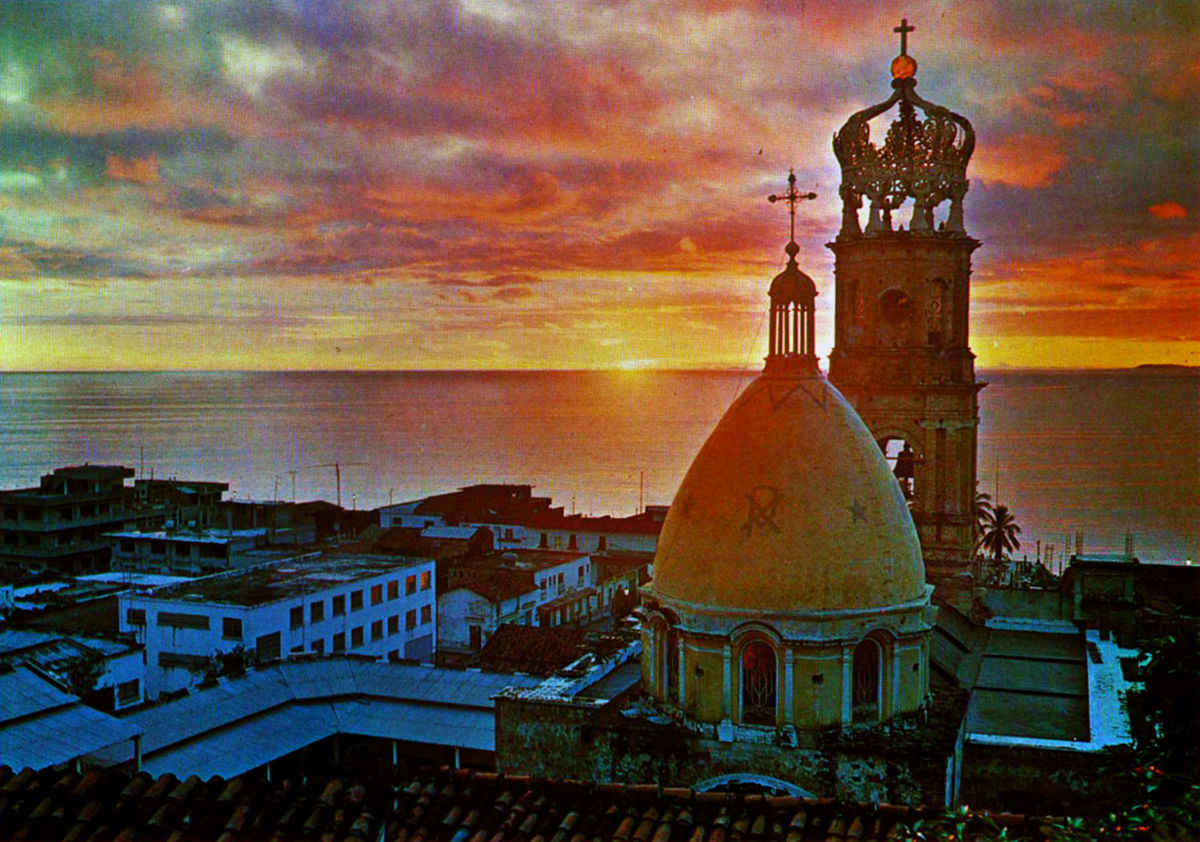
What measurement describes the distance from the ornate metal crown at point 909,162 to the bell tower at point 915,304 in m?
0.02

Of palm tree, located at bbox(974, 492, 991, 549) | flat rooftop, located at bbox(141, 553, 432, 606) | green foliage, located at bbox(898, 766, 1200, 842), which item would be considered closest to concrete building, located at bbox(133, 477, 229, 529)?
flat rooftop, located at bbox(141, 553, 432, 606)

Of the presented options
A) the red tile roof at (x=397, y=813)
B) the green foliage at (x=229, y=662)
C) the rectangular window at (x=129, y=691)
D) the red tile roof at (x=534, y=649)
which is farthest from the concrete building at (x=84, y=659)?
the red tile roof at (x=397, y=813)

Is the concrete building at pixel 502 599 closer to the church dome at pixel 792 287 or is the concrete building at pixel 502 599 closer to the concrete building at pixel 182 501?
the concrete building at pixel 182 501

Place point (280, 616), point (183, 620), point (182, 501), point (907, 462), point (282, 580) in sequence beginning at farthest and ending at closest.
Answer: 1. point (182, 501)
2. point (282, 580)
3. point (280, 616)
4. point (183, 620)
5. point (907, 462)

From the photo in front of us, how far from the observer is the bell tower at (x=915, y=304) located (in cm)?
2634

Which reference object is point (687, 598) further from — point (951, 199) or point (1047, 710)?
point (951, 199)

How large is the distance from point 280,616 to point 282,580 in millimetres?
3691

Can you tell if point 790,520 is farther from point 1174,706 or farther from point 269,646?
point 269,646

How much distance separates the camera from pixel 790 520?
15.4m

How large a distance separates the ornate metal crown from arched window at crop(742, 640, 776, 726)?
565 inches

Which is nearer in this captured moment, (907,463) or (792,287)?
(792,287)

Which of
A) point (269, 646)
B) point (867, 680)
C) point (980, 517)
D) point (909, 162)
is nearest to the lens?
point (867, 680)

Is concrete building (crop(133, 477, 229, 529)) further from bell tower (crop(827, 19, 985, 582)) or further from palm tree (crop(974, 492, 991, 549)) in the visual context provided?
bell tower (crop(827, 19, 985, 582))

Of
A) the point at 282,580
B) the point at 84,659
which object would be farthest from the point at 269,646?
the point at 84,659
